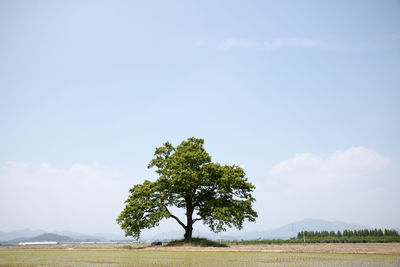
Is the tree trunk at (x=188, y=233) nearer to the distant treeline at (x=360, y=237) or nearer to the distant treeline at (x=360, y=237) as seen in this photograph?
the distant treeline at (x=360, y=237)

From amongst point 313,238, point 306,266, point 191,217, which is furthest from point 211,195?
point 306,266

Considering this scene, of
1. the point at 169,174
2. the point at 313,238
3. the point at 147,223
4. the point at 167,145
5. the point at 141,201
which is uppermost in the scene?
the point at 167,145

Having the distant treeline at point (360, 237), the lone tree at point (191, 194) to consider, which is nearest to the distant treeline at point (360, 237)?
the distant treeline at point (360, 237)

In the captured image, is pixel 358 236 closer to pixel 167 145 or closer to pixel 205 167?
pixel 205 167

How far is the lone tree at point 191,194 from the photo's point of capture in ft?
115

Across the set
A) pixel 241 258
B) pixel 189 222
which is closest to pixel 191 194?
pixel 189 222

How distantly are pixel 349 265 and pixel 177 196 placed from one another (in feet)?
78.5

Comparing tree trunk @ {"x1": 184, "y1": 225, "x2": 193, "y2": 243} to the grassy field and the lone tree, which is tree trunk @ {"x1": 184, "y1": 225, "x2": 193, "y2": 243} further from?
the grassy field

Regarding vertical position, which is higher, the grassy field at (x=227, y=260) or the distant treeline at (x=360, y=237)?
the grassy field at (x=227, y=260)

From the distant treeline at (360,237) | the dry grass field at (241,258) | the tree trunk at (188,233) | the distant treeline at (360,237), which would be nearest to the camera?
the dry grass field at (241,258)

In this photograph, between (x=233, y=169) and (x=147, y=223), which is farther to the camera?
(x=233, y=169)

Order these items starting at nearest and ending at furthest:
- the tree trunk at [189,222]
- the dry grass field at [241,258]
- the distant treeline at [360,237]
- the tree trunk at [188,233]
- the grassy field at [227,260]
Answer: the grassy field at [227,260] → the dry grass field at [241,258] → the tree trunk at [188,233] → the tree trunk at [189,222] → the distant treeline at [360,237]

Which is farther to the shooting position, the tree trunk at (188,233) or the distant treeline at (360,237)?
the distant treeline at (360,237)

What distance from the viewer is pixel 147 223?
1374 inches
